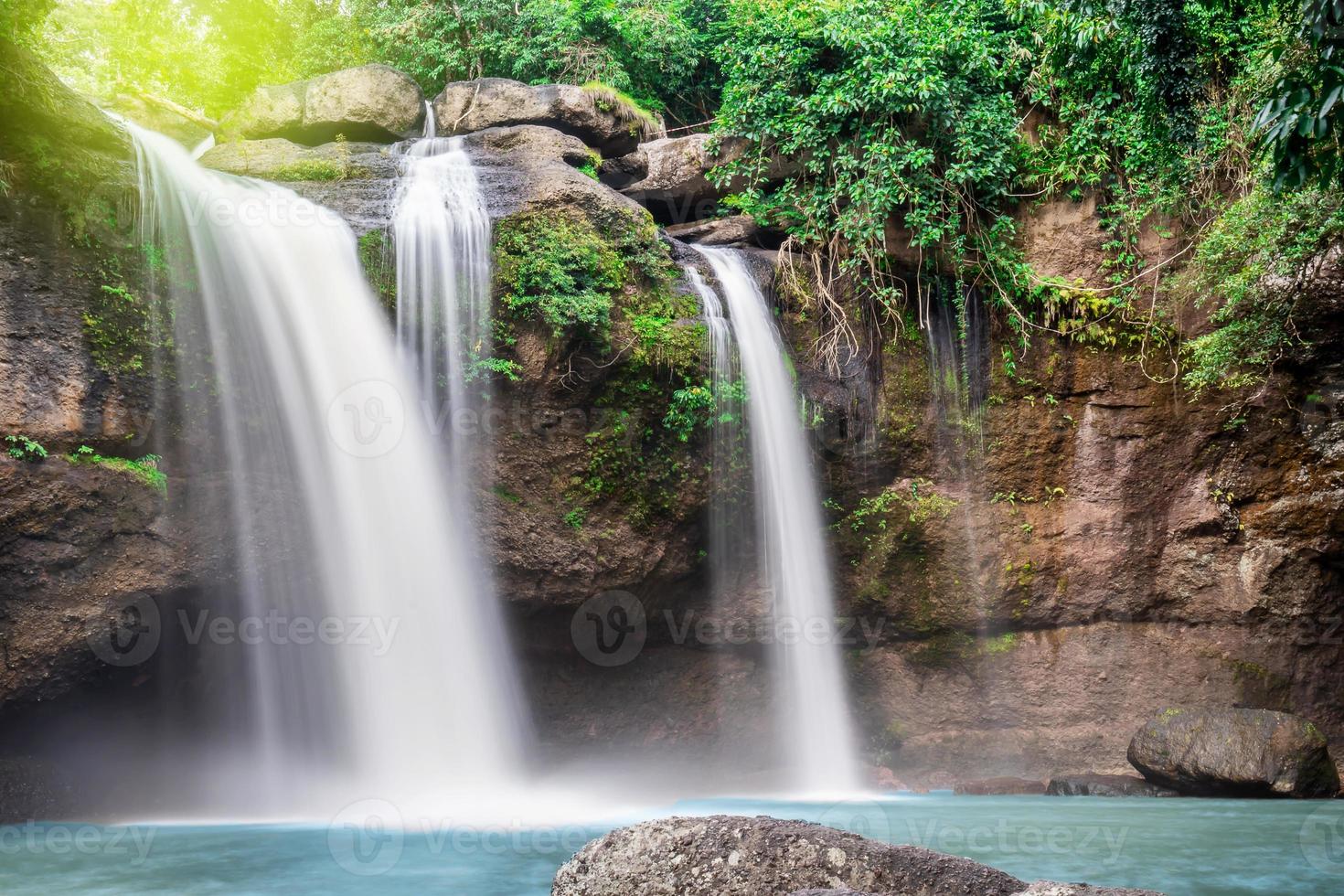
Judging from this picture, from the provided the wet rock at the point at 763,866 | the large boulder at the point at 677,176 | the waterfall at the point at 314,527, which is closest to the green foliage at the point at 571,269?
the waterfall at the point at 314,527

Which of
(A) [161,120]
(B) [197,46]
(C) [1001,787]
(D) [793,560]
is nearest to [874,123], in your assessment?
(D) [793,560]

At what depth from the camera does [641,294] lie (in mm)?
9977

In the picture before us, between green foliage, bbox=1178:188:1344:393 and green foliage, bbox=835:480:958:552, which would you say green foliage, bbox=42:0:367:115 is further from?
green foliage, bbox=1178:188:1344:393

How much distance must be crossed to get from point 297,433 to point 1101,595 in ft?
28.3

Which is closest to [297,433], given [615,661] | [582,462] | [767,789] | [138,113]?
[582,462]

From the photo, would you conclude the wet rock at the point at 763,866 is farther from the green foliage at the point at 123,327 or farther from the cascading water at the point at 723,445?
the cascading water at the point at 723,445

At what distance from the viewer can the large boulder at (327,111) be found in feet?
42.7

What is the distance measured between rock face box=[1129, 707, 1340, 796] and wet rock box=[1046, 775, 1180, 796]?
15 centimetres

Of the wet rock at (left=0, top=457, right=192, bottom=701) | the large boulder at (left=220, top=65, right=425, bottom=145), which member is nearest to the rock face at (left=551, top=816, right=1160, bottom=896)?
the wet rock at (left=0, top=457, right=192, bottom=701)

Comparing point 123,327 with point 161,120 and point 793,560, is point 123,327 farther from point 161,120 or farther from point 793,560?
point 161,120

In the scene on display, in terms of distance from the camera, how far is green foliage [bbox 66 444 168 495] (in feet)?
25.0

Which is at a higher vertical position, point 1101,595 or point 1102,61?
point 1102,61

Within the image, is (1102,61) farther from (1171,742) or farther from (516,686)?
(516,686)

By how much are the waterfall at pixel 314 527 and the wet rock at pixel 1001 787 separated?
4.79m
